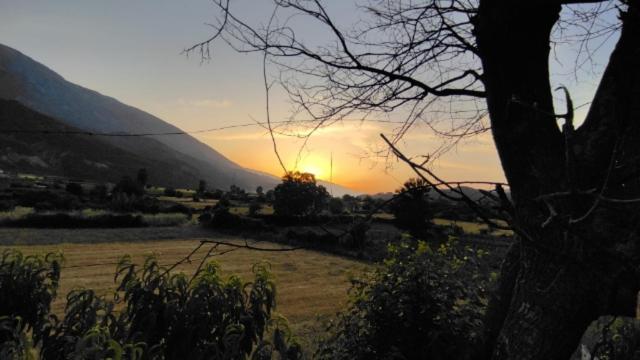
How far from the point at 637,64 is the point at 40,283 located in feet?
17.6

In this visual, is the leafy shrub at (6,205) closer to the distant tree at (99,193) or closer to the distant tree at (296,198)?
the distant tree at (99,193)

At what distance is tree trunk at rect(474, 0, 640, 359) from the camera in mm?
2367

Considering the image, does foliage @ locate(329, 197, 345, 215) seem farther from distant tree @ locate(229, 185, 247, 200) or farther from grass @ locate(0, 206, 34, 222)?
distant tree @ locate(229, 185, 247, 200)


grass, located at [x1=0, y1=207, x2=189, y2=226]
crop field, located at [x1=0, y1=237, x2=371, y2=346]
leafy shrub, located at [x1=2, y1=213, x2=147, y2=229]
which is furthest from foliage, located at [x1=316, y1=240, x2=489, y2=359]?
grass, located at [x1=0, y1=207, x2=189, y2=226]

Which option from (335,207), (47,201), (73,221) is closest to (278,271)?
(73,221)

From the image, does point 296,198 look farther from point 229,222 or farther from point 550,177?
point 550,177

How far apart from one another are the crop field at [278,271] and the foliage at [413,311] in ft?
30.8

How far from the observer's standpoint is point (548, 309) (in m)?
2.53

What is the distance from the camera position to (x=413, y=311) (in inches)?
182

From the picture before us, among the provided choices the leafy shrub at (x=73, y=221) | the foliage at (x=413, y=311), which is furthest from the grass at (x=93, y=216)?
the foliage at (x=413, y=311)

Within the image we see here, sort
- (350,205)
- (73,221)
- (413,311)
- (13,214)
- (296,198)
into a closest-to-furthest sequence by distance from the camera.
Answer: (350,205) < (413,311) < (13,214) < (73,221) < (296,198)

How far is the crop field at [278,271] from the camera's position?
67.9ft

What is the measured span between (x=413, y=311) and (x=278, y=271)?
94.6ft

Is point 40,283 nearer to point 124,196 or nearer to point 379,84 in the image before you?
point 379,84
